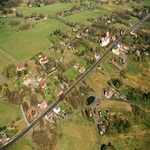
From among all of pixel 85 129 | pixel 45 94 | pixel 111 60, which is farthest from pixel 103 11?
pixel 85 129

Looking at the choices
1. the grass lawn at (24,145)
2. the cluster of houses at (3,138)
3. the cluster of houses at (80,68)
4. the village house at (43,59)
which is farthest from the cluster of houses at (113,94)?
the cluster of houses at (3,138)

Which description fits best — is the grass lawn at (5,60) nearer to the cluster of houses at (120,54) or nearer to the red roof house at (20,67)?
the red roof house at (20,67)

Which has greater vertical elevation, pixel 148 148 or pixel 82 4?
pixel 82 4

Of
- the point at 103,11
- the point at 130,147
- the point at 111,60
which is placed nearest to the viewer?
the point at 130,147

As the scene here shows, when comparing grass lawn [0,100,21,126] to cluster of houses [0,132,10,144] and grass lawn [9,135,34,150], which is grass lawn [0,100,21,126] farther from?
grass lawn [9,135,34,150]

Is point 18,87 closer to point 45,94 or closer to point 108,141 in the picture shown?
point 45,94

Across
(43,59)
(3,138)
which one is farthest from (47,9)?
(3,138)
